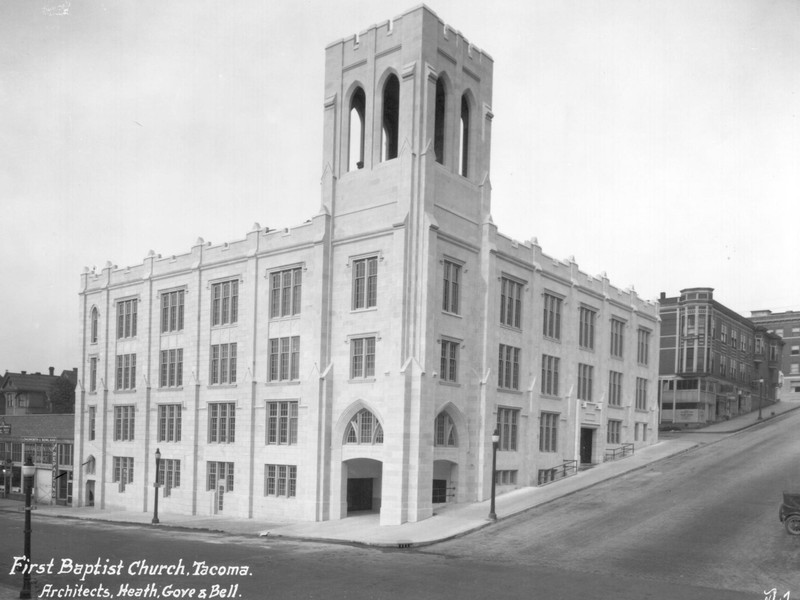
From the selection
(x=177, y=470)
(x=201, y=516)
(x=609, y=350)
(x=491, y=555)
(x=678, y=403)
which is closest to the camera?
(x=491, y=555)

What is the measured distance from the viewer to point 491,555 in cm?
2708

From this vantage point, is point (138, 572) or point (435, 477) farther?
point (435, 477)

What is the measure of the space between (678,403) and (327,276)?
161 ft

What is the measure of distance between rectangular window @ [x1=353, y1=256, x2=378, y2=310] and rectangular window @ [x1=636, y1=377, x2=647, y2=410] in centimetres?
2713

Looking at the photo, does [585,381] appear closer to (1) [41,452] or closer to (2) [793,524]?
(2) [793,524]

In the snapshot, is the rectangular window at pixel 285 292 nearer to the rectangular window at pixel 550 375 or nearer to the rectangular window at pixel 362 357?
the rectangular window at pixel 362 357

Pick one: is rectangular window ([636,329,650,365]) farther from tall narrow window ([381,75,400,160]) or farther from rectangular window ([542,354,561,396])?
tall narrow window ([381,75,400,160])

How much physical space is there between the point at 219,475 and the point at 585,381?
75.7 ft

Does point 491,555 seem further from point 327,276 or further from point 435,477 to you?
point 327,276

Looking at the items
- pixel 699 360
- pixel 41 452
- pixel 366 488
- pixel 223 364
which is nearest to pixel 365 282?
pixel 366 488

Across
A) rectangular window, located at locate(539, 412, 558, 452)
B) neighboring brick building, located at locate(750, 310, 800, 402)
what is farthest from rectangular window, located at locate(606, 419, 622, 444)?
neighboring brick building, located at locate(750, 310, 800, 402)

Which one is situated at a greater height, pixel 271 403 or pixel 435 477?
pixel 271 403

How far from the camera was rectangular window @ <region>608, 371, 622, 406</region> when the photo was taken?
2126 inches

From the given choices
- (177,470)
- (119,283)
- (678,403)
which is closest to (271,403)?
(177,470)
